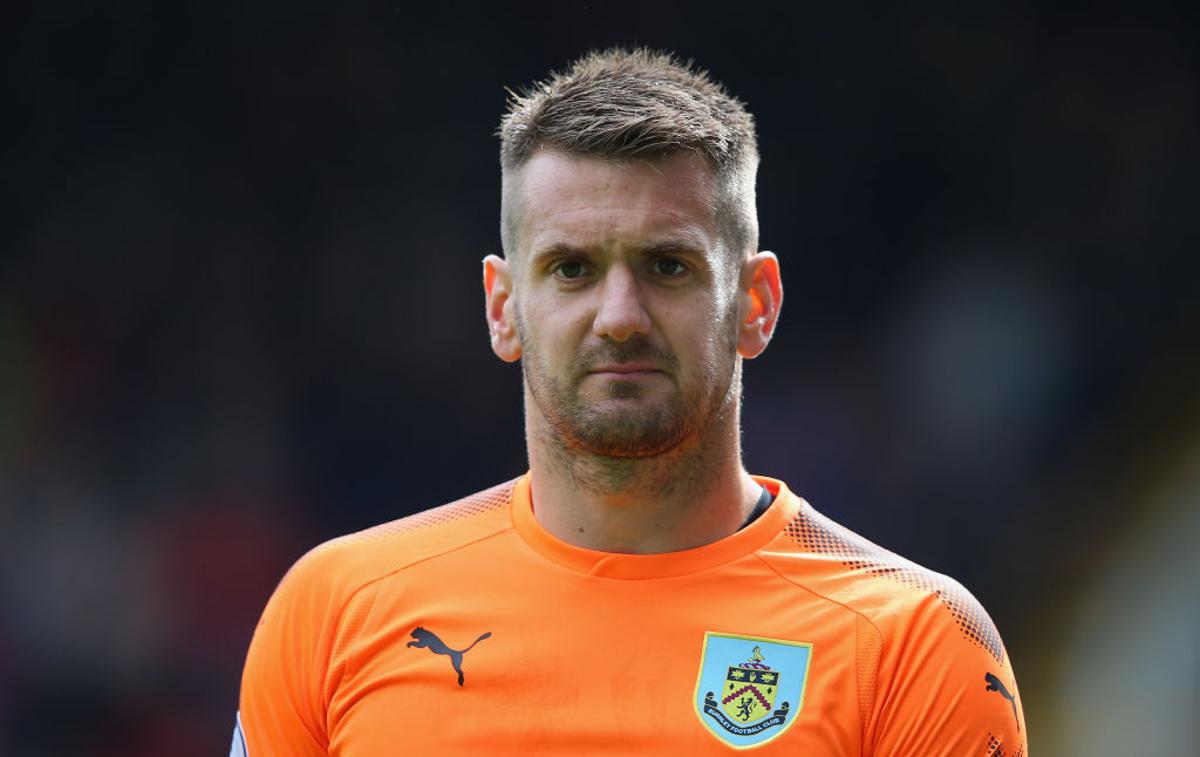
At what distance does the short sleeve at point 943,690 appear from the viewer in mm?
2697

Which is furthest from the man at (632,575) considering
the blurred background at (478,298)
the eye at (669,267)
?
the blurred background at (478,298)

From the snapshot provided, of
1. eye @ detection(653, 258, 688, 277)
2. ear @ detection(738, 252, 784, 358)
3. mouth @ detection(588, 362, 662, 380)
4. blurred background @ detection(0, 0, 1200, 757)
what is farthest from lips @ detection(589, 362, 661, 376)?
blurred background @ detection(0, 0, 1200, 757)

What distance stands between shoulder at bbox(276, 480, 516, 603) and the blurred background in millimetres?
3398

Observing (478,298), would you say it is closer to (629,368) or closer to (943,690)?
(629,368)

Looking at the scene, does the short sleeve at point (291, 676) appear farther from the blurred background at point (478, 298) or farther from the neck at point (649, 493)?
the blurred background at point (478, 298)

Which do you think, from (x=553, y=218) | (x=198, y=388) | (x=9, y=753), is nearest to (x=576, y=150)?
(x=553, y=218)

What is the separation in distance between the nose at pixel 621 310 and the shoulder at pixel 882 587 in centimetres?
63

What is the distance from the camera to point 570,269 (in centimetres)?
292

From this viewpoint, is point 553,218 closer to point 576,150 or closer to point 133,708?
point 576,150

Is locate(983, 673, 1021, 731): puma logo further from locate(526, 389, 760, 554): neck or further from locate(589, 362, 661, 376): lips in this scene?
locate(589, 362, 661, 376): lips

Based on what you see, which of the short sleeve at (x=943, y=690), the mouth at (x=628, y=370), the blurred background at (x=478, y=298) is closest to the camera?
the short sleeve at (x=943, y=690)

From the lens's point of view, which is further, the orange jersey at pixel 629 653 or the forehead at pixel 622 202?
the forehead at pixel 622 202

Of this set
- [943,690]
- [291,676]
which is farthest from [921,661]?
[291,676]

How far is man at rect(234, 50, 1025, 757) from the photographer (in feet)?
9.08
